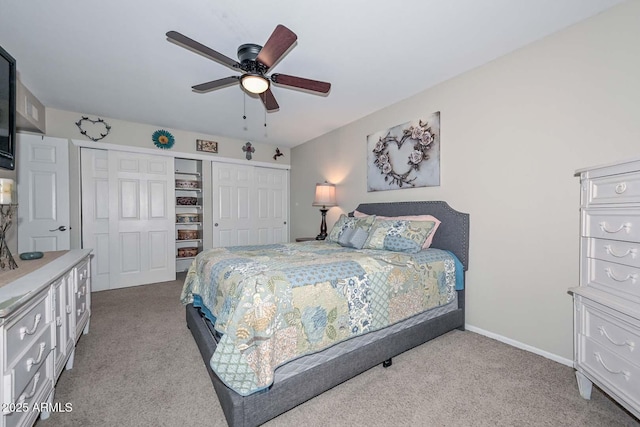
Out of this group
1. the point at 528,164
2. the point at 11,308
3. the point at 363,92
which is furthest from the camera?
the point at 363,92

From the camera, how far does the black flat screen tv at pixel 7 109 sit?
5.84 ft

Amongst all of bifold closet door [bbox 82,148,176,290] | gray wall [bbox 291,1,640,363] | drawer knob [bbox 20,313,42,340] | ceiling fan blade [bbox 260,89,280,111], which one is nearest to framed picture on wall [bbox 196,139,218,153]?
bifold closet door [bbox 82,148,176,290]

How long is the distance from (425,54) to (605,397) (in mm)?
2697

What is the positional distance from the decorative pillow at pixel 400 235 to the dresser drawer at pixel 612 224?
113 cm

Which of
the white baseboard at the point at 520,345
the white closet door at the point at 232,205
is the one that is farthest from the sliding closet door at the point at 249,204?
the white baseboard at the point at 520,345

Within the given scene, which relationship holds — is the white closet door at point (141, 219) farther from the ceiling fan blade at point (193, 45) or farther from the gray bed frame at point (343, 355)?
the ceiling fan blade at point (193, 45)

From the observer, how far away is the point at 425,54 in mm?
2309

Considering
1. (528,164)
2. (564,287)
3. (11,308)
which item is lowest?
(564,287)

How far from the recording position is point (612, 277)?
1401 millimetres

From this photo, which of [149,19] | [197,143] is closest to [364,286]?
[149,19]

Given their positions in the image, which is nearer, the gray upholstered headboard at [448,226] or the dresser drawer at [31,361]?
the dresser drawer at [31,361]

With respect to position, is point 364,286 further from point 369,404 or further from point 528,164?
point 528,164

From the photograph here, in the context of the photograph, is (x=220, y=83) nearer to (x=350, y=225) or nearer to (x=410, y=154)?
(x=350, y=225)

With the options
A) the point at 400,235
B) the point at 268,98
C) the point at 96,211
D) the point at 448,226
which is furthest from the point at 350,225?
the point at 96,211
